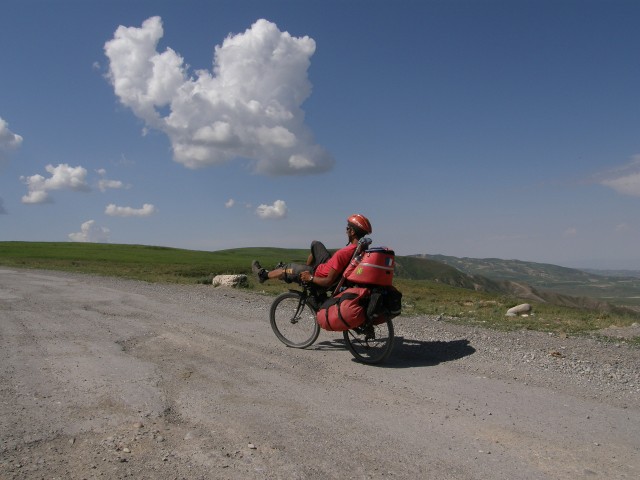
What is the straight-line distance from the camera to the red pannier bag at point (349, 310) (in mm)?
7461

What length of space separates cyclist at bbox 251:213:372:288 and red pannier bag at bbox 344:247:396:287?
565 mm

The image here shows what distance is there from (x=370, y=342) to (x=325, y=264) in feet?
5.21

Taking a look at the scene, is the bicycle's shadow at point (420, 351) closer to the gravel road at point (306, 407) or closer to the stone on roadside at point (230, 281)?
the gravel road at point (306, 407)

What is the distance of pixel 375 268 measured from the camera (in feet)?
24.6

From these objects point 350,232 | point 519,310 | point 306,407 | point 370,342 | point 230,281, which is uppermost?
point 350,232

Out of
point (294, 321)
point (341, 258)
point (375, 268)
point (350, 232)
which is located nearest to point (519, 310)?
point (294, 321)

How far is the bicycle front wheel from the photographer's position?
345 inches

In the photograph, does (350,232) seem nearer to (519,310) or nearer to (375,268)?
(375,268)

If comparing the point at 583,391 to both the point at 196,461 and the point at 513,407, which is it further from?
the point at 196,461

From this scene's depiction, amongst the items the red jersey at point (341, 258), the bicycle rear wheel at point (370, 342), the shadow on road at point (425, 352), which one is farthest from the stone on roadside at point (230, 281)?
the bicycle rear wheel at point (370, 342)

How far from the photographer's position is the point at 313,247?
28.8 ft

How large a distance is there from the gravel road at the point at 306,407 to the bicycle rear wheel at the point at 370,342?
210 mm

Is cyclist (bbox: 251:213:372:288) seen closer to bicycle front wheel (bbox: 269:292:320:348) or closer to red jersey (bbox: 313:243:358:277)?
red jersey (bbox: 313:243:358:277)

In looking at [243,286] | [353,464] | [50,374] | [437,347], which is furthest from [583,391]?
[243,286]
